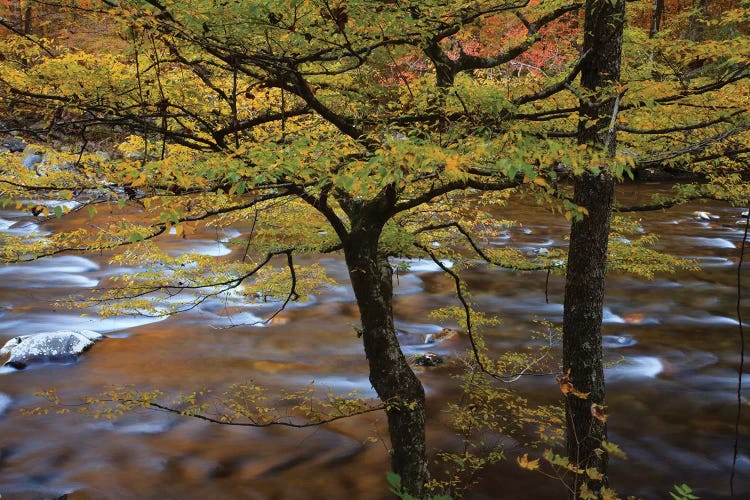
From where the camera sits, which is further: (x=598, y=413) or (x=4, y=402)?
(x=4, y=402)

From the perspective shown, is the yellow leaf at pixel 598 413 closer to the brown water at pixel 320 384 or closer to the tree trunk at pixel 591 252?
the tree trunk at pixel 591 252

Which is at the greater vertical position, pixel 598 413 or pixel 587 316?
pixel 587 316

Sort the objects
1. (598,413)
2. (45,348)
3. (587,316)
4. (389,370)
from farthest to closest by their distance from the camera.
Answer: (45,348) → (389,370) → (587,316) → (598,413)

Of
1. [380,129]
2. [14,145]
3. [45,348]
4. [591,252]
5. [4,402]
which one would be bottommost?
[4,402]

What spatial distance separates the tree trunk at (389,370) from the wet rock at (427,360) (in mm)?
4078


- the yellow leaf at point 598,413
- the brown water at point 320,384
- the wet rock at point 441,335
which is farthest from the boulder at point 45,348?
the yellow leaf at point 598,413

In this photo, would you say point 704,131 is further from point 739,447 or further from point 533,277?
point 533,277

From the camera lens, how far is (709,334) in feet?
36.9

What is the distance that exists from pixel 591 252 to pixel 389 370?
2.28 metres

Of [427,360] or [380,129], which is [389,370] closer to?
[380,129]

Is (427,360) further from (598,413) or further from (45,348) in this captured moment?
(45,348)

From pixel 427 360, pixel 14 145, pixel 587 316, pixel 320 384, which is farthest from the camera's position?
pixel 14 145

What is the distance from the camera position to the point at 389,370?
19.3 feet

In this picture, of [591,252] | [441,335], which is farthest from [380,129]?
[441,335]
